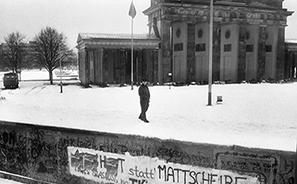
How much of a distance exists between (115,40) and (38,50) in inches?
562

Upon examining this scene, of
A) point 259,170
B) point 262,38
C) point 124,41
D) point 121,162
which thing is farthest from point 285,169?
point 262,38

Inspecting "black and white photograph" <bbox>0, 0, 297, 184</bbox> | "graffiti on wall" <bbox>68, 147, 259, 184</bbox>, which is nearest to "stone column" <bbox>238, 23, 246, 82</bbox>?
"black and white photograph" <bbox>0, 0, 297, 184</bbox>

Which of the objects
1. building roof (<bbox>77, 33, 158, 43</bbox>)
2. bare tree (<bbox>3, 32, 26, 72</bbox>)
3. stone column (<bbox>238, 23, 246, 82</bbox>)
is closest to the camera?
building roof (<bbox>77, 33, 158, 43</bbox>)

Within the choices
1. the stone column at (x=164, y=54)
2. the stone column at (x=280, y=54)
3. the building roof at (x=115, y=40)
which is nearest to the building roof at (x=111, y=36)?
the building roof at (x=115, y=40)

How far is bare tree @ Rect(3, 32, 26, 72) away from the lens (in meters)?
49.2

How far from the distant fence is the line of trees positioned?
41.3m

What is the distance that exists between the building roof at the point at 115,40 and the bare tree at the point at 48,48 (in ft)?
24.9

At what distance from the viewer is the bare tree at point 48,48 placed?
48031 mm

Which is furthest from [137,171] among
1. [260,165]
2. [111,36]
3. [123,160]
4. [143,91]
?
[111,36]

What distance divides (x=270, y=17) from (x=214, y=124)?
40.7 meters

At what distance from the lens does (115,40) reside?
42.0m

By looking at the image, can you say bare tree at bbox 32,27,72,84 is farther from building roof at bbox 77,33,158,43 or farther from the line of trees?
building roof at bbox 77,33,158,43

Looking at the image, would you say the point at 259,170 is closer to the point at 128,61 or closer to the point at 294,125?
the point at 294,125

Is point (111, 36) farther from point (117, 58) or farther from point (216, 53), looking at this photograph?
point (216, 53)
